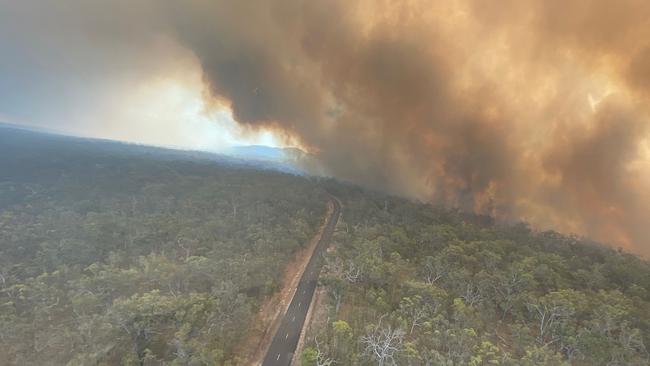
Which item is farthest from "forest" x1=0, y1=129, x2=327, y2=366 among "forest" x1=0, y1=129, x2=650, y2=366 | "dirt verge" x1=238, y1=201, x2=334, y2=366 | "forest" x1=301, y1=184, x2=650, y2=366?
"forest" x1=301, y1=184, x2=650, y2=366

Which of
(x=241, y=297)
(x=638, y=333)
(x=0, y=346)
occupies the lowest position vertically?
(x=0, y=346)

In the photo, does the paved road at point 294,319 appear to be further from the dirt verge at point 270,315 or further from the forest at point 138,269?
the forest at point 138,269

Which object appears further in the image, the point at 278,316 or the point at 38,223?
the point at 38,223

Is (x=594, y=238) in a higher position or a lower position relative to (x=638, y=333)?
higher

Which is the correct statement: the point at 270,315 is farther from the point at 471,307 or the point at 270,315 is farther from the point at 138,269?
the point at 471,307

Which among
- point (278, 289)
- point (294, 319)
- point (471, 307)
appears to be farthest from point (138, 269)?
point (471, 307)

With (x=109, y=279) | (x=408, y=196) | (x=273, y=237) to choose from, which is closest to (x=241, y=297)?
(x=109, y=279)

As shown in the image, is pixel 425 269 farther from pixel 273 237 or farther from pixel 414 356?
pixel 273 237

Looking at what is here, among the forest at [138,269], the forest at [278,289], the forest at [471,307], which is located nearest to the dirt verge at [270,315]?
the forest at [278,289]
